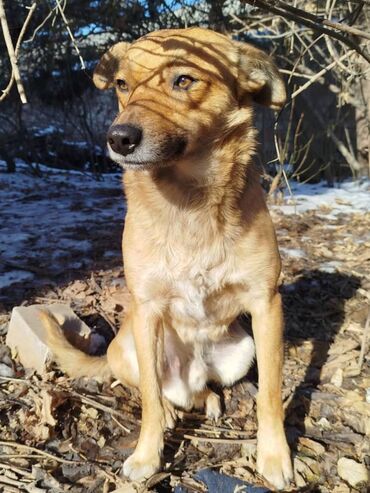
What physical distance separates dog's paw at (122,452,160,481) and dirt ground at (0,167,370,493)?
48mm

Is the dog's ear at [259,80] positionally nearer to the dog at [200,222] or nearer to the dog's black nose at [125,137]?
the dog at [200,222]

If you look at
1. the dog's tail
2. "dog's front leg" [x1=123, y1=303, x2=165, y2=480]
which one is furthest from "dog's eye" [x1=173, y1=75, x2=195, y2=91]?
the dog's tail

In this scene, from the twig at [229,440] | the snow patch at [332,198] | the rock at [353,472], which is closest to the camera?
the rock at [353,472]

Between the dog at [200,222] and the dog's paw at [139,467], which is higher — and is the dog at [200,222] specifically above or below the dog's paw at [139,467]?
above

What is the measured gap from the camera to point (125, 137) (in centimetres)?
187

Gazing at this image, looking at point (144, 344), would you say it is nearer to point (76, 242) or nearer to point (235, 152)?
point (235, 152)

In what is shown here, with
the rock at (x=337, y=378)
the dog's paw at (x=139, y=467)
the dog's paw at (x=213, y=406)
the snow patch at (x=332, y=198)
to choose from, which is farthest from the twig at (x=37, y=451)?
the snow patch at (x=332, y=198)

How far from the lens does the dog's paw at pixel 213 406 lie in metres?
2.54

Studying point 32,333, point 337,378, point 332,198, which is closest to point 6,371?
point 32,333

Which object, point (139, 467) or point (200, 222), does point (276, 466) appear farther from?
point (200, 222)

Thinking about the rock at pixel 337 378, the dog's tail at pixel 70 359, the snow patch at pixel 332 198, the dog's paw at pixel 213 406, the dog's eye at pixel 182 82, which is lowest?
the snow patch at pixel 332 198

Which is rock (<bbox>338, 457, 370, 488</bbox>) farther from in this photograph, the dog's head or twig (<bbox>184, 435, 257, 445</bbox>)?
the dog's head

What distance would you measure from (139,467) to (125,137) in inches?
54.7

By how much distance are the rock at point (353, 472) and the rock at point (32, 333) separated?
5.06 feet
